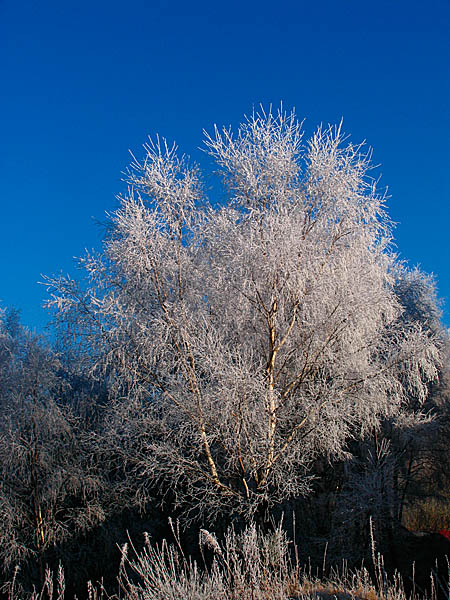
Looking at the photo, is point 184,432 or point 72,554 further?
point 72,554

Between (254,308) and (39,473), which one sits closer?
(254,308)

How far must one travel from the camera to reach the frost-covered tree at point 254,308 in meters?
7.04

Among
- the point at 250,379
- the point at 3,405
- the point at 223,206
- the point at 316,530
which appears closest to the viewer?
the point at 250,379

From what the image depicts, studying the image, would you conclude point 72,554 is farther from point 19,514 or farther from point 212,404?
point 212,404

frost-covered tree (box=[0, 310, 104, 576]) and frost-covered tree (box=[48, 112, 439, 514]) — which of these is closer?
frost-covered tree (box=[48, 112, 439, 514])

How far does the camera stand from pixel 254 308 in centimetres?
764

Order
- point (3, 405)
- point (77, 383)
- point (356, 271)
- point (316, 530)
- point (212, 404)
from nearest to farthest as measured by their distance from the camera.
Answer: point (212, 404) < point (356, 271) < point (316, 530) < point (3, 405) < point (77, 383)

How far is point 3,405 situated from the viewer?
15.3 metres

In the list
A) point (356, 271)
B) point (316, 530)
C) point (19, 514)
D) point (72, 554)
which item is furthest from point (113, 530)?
point (356, 271)

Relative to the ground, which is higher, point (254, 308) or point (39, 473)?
point (254, 308)

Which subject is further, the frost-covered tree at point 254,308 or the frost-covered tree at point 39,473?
the frost-covered tree at point 39,473

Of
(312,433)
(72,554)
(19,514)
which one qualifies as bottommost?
(72,554)

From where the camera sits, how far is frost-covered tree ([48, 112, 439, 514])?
704 centimetres

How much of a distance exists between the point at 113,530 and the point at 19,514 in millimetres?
2816
